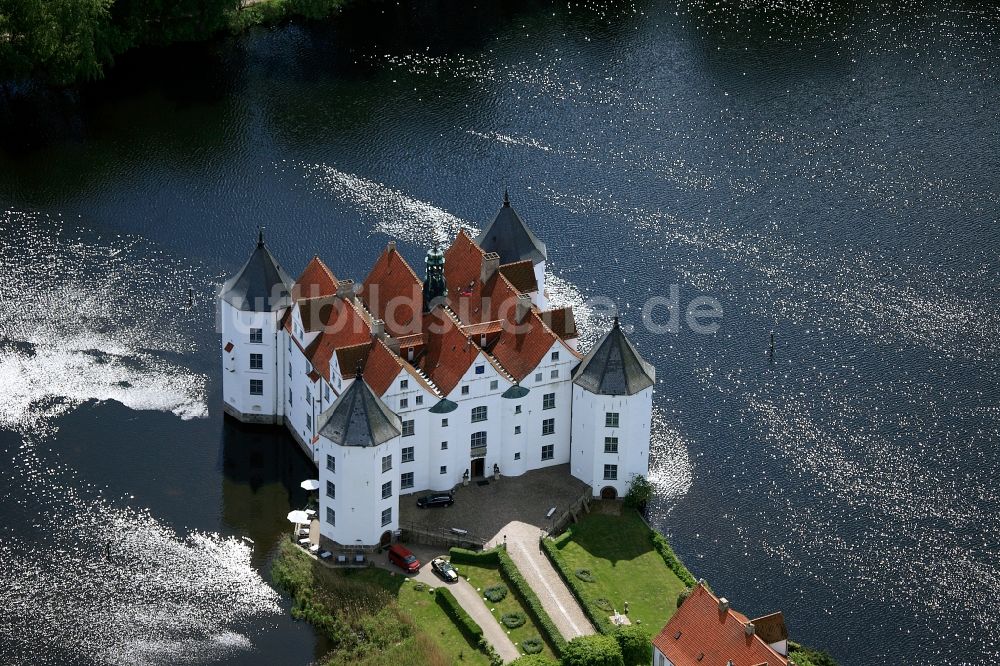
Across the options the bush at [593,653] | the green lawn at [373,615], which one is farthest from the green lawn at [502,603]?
the green lawn at [373,615]

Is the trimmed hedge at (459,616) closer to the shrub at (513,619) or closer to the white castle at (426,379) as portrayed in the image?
the shrub at (513,619)

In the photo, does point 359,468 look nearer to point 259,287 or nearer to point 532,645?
point 532,645

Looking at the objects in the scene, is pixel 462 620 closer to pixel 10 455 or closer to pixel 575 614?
pixel 575 614

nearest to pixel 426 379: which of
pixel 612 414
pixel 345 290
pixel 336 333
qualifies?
pixel 336 333

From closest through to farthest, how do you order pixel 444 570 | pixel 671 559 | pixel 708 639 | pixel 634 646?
pixel 708 639
pixel 634 646
pixel 444 570
pixel 671 559

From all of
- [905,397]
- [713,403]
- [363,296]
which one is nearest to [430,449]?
[363,296]

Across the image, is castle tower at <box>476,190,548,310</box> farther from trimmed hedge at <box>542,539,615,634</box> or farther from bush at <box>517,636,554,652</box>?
bush at <box>517,636,554,652</box>
